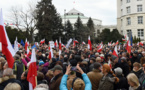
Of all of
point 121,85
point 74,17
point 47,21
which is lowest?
point 121,85

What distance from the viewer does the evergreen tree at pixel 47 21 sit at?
1679 inches

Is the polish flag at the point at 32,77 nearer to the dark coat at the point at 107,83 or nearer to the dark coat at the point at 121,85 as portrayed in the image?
the dark coat at the point at 107,83

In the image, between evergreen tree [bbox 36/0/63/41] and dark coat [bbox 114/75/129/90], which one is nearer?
dark coat [bbox 114/75/129/90]

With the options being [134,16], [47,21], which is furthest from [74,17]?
[47,21]

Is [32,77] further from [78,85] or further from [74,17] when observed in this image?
[74,17]

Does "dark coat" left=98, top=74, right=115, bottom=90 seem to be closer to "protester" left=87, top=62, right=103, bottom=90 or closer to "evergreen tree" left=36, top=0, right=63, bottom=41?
"protester" left=87, top=62, right=103, bottom=90

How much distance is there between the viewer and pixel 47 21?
43.1m

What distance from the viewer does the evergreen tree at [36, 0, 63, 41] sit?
42.7m

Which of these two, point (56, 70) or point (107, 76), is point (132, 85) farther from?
point (56, 70)

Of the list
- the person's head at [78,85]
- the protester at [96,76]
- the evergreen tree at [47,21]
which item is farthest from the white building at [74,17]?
the person's head at [78,85]

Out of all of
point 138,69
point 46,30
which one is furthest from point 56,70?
point 46,30

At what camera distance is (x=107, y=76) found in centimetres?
471

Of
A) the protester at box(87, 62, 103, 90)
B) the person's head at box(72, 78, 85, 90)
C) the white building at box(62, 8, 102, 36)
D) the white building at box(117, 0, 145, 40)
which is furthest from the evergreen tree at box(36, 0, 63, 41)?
the white building at box(62, 8, 102, 36)

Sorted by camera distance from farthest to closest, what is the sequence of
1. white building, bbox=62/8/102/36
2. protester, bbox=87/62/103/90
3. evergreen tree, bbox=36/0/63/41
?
white building, bbox=62/8/102/36 < evergreen tree, bbox=36/0/63/41 < protester, bbox=87/62/103/90
